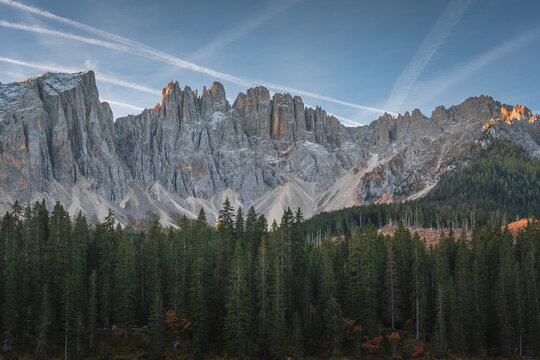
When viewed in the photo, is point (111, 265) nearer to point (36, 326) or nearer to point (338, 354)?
point (36, 326)

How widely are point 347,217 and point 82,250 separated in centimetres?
11733

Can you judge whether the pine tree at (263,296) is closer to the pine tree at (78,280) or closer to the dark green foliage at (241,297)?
the dark green foliage at (241,297)

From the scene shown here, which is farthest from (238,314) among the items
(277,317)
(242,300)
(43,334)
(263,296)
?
(43,334)

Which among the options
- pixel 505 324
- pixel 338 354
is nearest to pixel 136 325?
pixel 338 354

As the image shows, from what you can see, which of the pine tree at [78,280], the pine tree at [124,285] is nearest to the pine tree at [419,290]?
the pine tree at [124,285]

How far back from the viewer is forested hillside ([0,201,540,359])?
50.8 m

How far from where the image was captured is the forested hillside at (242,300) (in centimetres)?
5081

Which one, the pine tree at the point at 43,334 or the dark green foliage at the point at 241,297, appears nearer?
the pine tree at the point at 43,334

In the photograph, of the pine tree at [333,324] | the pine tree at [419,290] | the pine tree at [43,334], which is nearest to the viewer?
the pine tree at [43,334]

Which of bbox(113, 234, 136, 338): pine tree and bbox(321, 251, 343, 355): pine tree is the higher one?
bbox(113, 234, 136, 338): pine tree

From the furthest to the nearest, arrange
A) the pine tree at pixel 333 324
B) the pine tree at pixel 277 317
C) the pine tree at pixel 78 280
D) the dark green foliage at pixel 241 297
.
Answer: the pine tree at pixel 333 324, the dark green foliage at pixel 241 297, the pine tree at pixel 277 317, the pine tree at pixel 78 280

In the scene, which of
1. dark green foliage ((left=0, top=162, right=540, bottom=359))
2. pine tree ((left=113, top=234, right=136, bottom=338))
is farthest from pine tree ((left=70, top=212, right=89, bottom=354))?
pine tree ((left=113, top=234, right=136, bottom=338))

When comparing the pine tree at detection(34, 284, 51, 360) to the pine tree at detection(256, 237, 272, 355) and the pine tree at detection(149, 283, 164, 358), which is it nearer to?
the pine tree at detection(149, 283, 164, 358)

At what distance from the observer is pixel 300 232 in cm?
6544
